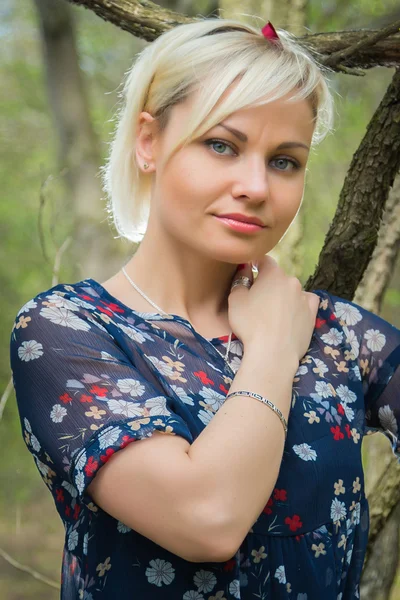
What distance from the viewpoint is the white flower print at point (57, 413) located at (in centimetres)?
145

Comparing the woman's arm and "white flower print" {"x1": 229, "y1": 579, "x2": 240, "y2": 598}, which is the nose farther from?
"white flower print" {"x1": 229, "y1": 579, "x2": 240, "y2": 598}

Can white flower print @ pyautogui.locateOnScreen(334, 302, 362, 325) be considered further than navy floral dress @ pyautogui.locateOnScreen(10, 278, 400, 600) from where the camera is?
Yes

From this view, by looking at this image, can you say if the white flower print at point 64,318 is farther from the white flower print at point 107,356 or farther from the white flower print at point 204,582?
the white flower print at point 204,582

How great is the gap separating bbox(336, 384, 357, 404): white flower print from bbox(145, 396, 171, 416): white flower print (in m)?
0.46

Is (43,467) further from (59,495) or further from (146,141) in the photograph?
(146,141)

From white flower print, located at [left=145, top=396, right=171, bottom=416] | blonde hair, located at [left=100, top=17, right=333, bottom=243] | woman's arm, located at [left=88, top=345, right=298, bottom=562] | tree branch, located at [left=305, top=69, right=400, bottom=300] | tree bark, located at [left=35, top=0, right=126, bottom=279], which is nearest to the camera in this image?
woman's arm, located at [left=88, top=345, right=298, bottom=562]

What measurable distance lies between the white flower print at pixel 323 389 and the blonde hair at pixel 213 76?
570 mm

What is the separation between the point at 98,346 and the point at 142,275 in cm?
36

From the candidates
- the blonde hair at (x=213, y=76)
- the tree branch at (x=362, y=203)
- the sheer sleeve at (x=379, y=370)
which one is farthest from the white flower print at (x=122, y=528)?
the tree branch at (x=362, y=203)

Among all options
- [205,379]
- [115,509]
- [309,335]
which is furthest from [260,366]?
[115,509]

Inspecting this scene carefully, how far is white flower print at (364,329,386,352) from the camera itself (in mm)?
1856

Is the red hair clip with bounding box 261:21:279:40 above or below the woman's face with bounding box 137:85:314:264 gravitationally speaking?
above

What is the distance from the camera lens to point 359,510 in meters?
1.75

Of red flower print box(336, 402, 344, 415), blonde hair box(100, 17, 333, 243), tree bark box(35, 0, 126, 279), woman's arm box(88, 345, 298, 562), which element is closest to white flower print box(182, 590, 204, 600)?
woman's arm box(88, 345, 298, 562)
